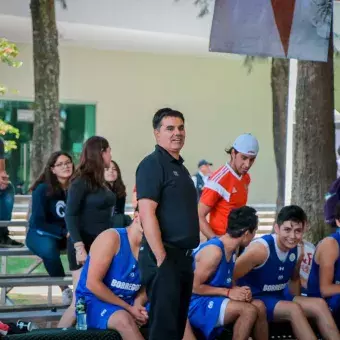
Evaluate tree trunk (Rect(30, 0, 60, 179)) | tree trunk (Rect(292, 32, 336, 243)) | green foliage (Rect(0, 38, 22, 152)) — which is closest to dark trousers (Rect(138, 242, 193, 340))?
tree trunk (Rect(292, 32, 336, 243))

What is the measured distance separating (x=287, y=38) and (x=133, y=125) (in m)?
6.51

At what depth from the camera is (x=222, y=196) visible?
5562mm

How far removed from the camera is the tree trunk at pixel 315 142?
7598 millimetres

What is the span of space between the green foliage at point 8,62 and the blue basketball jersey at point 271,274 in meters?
5.73

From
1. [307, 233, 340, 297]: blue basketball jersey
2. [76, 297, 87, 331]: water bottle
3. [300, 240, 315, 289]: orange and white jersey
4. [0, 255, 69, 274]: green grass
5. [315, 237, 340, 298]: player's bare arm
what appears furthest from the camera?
[0, 255, 69, 274]: green grass

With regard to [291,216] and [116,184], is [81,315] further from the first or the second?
[116,184]

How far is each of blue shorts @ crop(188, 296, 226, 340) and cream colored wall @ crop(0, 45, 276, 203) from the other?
622 cm

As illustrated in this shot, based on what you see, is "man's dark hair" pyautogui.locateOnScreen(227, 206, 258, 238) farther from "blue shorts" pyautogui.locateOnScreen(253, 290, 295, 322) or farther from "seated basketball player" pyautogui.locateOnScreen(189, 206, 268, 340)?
"blue shorts" pyautogui.locateOnScreen(253, 290, 295, 322)

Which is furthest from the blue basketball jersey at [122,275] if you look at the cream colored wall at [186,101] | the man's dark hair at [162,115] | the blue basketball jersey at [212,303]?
the cream colored wall at [186,101]

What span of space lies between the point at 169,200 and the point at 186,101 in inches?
321

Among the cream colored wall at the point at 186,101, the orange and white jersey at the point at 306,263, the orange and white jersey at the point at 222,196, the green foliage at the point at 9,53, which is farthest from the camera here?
the cream colored wall at the point at 186,101

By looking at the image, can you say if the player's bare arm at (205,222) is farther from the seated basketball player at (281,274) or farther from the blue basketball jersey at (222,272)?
the blue basketball jersey at (222,272)

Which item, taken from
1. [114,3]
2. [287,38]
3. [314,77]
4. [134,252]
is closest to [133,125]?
[114,3]

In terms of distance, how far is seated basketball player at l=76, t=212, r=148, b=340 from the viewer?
170 inches
